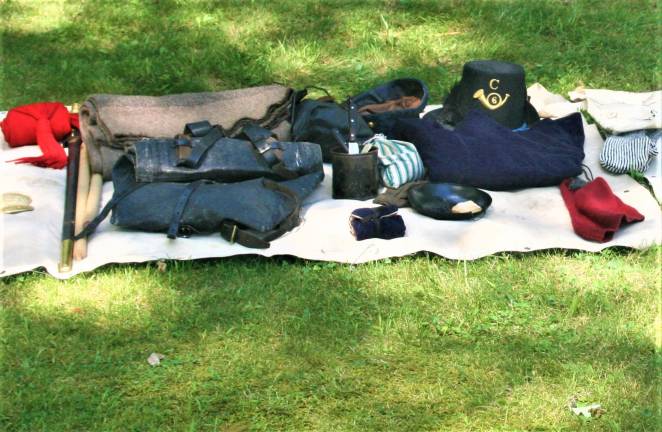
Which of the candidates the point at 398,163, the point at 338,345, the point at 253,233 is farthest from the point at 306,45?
the point at 338,345

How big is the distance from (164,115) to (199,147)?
57cm

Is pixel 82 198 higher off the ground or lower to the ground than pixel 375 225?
lower

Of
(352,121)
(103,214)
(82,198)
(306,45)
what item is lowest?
(82,198)

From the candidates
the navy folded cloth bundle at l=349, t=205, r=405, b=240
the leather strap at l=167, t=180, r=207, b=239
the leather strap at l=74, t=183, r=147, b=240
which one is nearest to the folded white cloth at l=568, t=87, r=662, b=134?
the navy folded cloth bundle at l=349, t=205, r=405, b=240

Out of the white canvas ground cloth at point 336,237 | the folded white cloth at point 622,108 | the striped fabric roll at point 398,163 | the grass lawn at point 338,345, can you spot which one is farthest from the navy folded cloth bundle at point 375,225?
the folded white cloth at point 622,108

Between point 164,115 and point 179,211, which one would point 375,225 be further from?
point 164,115

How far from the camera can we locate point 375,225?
178 inches

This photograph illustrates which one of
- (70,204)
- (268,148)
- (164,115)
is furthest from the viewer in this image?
(164,115)

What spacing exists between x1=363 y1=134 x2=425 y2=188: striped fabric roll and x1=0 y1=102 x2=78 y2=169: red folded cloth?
5.84 ft

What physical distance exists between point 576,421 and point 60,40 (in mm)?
5356

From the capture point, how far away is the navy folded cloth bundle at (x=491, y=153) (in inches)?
199

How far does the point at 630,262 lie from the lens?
4328 millimetres

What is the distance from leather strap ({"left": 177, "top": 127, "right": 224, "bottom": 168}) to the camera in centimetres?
487

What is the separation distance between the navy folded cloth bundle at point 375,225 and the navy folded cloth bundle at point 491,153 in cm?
62
